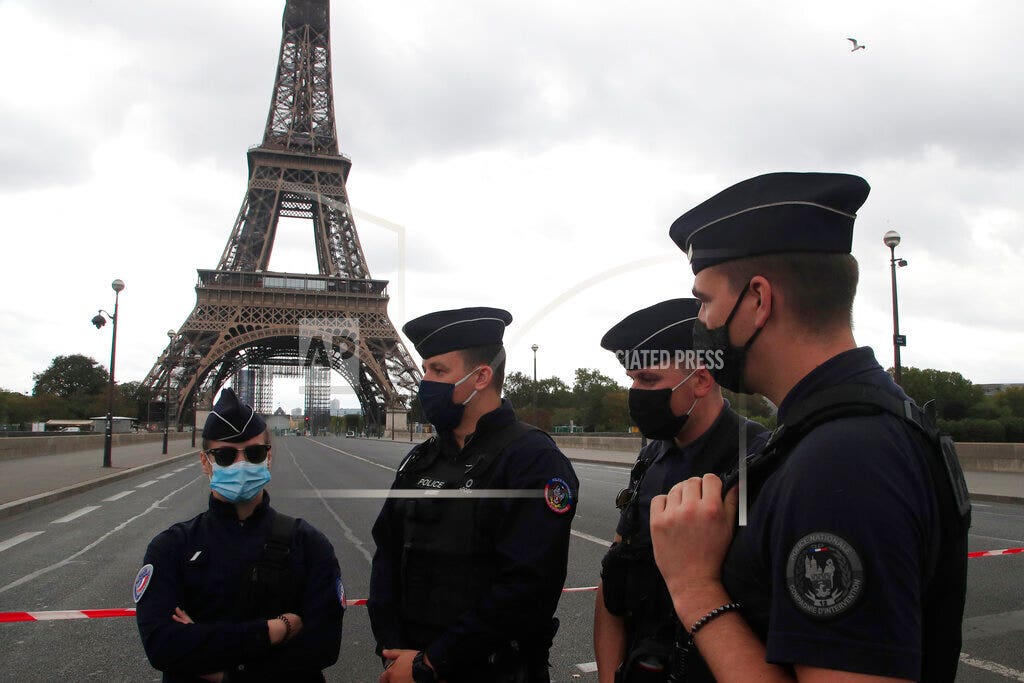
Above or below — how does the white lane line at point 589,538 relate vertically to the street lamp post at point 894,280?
below

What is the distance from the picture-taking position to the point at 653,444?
3184 millimetres

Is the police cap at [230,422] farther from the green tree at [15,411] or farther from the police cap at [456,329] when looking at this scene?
the green tree at [15,411]

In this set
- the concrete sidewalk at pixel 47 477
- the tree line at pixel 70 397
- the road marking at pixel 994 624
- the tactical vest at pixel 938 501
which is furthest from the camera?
the tree line at pixel 70 397

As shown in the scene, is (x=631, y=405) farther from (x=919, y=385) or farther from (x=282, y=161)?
(x=919, y=385)

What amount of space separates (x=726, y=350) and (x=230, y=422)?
2.23 metres

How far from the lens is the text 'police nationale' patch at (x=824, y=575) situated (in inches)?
43.2

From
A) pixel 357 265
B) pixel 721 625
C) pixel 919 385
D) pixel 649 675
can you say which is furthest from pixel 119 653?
pixel 919 385

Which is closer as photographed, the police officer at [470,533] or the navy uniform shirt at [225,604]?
the police officer at [470,533]

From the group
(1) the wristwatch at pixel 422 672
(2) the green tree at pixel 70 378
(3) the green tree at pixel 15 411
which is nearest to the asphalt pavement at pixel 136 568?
(1) the wristwatch at pixel 422 672

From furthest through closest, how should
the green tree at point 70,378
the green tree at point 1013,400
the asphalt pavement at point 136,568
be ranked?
the green tree at point 70,378 → the green tree at point 1013,400 → the asphalt pavement at point 136,568

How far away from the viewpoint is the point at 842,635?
1.10 m

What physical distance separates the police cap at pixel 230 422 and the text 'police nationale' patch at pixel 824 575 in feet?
8.02

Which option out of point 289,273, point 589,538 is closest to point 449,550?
point 589,538

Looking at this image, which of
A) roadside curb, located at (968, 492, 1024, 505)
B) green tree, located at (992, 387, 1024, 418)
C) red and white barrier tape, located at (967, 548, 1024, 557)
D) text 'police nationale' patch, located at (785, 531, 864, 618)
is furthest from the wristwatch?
green tree, located at (992, 387, 1024, 418)
